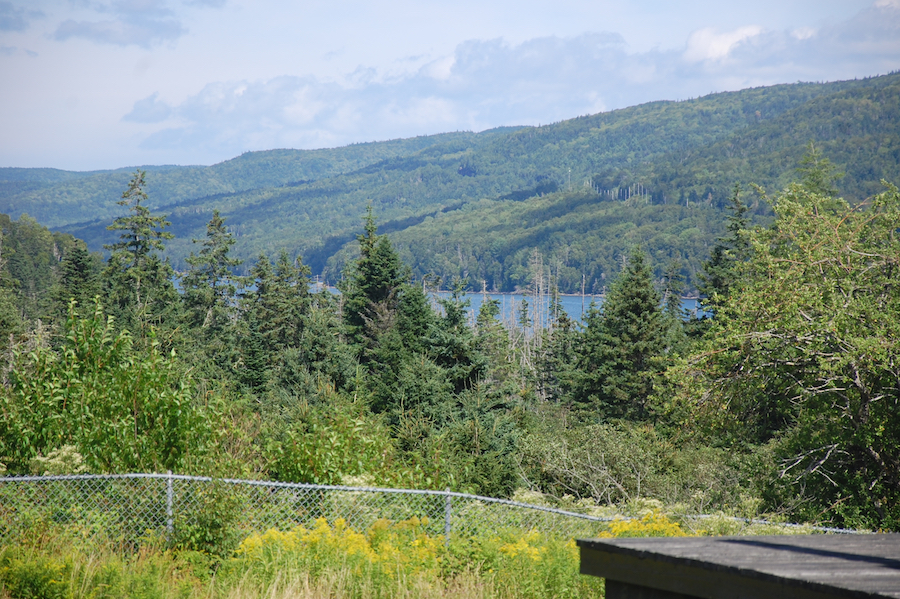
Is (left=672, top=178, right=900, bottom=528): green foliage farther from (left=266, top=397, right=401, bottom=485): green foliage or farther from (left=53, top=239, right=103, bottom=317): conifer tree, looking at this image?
(left=53, top=239, right=103, bottom=317): conifer tree

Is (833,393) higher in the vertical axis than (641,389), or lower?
higher

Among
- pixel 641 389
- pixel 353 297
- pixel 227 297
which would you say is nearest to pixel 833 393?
pixel 641 389

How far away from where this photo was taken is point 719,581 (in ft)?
10.9

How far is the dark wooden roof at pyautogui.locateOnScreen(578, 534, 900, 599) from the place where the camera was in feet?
10.0

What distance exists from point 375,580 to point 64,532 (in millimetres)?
3485

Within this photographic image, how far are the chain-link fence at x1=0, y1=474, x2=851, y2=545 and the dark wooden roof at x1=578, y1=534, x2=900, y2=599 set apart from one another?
3.77 meters

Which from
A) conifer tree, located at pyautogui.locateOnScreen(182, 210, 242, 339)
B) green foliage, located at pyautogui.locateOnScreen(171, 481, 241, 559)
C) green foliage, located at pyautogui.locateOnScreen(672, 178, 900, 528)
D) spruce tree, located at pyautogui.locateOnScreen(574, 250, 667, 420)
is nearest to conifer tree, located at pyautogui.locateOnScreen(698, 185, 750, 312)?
spruce tree, located at pyautogui.locateOnScreen(574, 250, 667, 420)

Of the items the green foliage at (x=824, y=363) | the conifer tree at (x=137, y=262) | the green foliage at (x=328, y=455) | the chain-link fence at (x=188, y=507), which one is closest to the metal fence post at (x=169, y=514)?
the chain-link fence at (x=188, y=507)

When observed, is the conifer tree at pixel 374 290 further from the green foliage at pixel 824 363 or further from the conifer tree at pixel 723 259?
the green foliage at pixel 824 363

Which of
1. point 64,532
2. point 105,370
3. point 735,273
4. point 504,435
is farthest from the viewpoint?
point 735,273

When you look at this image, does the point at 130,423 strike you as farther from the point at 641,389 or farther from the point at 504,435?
the point at 641,389

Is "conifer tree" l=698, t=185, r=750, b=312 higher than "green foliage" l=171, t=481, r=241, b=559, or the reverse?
"conifer tree" l=698, t=185, r=750, b=312

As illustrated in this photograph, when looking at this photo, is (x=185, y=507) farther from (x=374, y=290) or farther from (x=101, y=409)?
(x=374, y=290)

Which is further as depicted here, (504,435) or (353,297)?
(353,297)
